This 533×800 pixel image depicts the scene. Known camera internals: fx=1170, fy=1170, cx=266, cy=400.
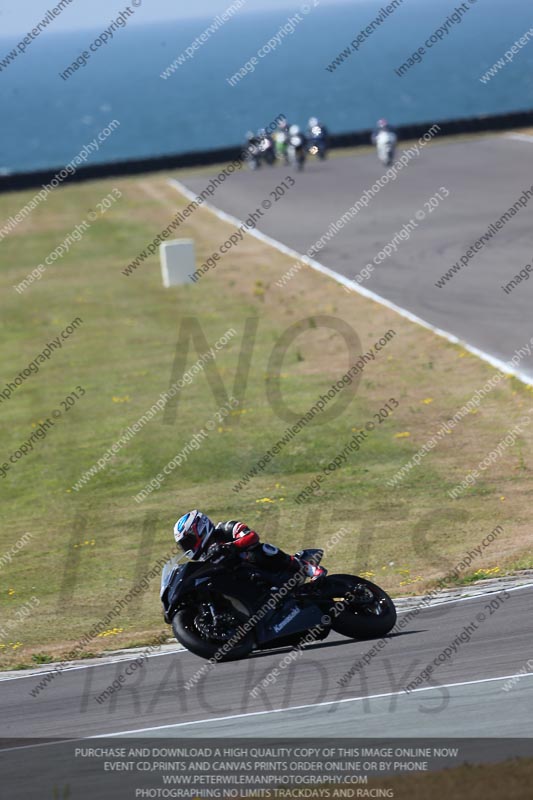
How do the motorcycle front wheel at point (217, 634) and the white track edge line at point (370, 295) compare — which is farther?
the white track edge line at point (370, 295)

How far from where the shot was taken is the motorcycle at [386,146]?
42812 millimetres

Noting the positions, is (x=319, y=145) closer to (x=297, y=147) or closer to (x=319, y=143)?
(x=319, y=143)

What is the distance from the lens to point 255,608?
9.68 m

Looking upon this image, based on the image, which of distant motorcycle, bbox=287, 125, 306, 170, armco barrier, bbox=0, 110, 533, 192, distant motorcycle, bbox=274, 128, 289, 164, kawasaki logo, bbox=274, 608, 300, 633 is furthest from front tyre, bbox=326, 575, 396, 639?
armco barrier, bbox=0, 110, 533, 192

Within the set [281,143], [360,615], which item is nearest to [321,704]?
[360,615]

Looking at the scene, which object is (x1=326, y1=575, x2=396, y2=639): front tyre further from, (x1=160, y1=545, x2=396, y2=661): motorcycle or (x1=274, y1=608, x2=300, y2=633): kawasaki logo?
(x1=274, y1=608, x2=300, y2=633): kawasaki logo

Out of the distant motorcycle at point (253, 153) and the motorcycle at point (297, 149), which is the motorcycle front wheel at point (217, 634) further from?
the distant motorcycle at point (253, 153)

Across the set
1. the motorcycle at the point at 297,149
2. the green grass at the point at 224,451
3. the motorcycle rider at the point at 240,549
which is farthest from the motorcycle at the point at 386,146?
the motorcycle rider at the point at 240,549

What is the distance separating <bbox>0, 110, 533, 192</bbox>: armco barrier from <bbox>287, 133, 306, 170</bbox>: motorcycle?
Result: 4.44 metres

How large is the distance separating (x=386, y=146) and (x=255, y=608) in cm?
3555

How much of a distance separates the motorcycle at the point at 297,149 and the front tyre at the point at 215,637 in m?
36.8

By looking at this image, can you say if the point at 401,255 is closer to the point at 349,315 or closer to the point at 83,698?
the point at 349,315

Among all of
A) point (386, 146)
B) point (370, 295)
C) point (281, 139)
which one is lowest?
point (370, 295)

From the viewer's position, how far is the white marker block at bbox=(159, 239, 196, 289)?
95.8 ft
